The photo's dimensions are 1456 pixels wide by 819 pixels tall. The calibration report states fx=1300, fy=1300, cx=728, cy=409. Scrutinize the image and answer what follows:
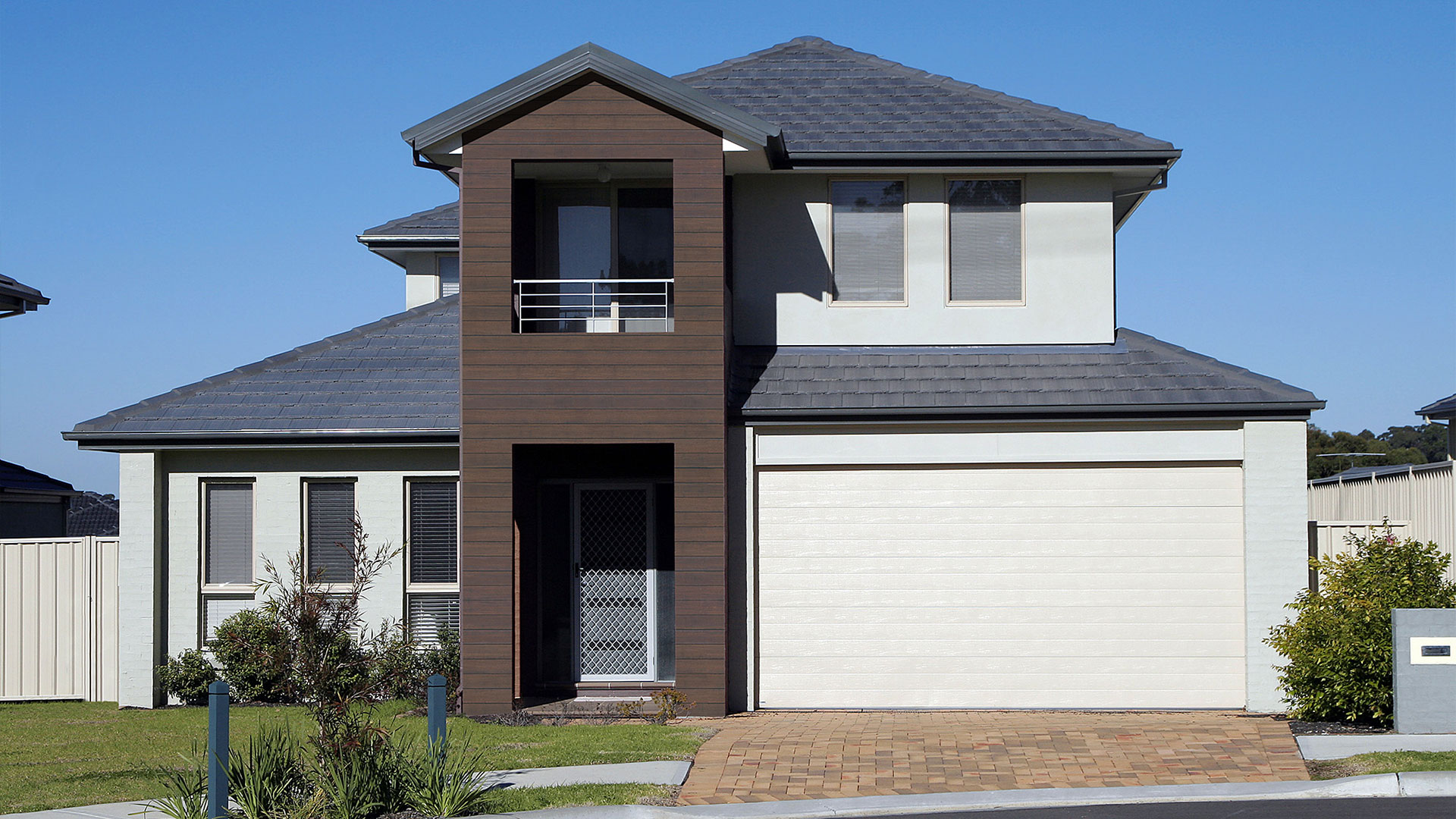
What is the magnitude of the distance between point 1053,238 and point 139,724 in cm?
1163

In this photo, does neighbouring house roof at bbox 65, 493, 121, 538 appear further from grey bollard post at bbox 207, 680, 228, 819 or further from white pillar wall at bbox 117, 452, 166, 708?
grey bollard post at bbox 207, 680, 228, 819

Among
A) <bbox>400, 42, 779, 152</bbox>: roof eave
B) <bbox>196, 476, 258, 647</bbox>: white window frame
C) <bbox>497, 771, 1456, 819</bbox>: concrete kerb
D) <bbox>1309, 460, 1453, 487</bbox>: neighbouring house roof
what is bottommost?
<bbox>497, 771, 1456, 819</bbox>: concrete kerb

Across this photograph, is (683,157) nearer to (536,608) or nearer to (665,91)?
(665,91)

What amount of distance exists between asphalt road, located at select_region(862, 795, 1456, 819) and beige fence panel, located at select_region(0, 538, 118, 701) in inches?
422

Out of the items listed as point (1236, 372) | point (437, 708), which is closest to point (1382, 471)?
point (1236, 372)

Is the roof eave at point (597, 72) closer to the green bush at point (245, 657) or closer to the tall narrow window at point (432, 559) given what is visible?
the tall narrow window at point (432, 559)

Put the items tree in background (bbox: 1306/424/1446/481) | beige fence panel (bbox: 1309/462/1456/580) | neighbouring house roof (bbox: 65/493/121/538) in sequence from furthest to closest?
tree in background (bbox: 1306/424/1446/481)
neighbouring house roof (bbox: 65/493/121/538)
beige fence panel (bbox: 1309/462/1456/580)

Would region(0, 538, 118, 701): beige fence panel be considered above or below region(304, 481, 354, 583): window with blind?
below

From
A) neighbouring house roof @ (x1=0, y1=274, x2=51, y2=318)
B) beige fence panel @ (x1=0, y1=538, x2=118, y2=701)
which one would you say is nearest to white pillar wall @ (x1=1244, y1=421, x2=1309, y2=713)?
beige fence panel @ (x1=0, y1=538, x2=118, y2=701)

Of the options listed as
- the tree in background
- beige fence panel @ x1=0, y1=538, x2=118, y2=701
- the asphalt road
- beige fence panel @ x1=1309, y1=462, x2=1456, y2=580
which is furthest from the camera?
the tree in background

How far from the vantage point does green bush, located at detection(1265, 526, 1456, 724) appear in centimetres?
1187

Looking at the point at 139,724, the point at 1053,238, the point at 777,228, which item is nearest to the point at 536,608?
the point at 139,724

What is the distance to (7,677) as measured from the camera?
15789mm

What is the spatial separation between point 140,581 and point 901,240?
9.85 m
